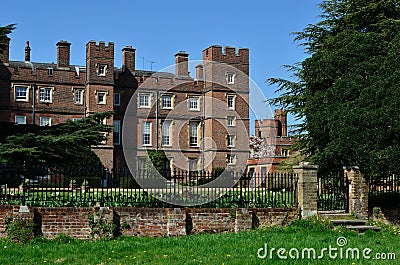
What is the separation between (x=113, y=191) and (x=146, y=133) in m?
35.2

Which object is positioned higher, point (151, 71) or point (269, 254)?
point (151, 71)

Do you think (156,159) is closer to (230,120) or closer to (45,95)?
(230,120)

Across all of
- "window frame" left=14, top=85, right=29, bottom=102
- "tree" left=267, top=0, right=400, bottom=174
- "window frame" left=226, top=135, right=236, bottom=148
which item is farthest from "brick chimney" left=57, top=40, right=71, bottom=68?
"tree" left=267, top=0, right=400, bottom=174

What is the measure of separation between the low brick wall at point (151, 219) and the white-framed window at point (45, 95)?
1394 inches

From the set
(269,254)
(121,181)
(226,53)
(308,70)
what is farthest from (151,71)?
(269,254)

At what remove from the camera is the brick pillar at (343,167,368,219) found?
17.2m

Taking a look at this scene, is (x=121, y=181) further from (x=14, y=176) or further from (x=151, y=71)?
(x=151, y=71)

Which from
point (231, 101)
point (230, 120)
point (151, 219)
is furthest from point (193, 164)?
point (151, 219)

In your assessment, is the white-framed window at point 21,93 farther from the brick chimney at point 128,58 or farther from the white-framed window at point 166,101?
the white-framed window at point 166,101

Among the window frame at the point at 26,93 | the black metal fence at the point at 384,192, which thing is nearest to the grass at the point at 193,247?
the black metal fence at the point at 384,192

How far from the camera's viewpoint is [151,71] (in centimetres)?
5572

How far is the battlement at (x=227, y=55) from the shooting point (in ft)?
169

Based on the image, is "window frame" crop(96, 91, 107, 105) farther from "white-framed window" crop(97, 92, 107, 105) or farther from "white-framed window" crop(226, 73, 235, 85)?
"white-framed window" crop(226, 73, 235, 85)

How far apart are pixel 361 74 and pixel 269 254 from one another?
364 inches
